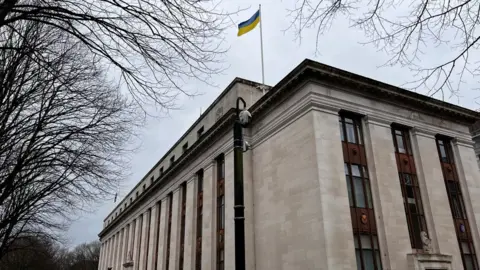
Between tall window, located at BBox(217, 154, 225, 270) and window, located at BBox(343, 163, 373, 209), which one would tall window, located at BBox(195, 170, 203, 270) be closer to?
tall window, located at BBox(217, 154, 225, 270)

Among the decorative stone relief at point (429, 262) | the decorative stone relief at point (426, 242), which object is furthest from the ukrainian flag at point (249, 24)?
the decorative stone relief at point (429, 262)

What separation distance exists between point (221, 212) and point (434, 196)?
1544 cm

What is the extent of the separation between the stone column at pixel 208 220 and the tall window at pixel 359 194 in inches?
496

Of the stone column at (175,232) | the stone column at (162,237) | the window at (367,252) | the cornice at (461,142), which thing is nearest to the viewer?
Answer: the window at (367,252)

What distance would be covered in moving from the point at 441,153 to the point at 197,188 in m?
20.7

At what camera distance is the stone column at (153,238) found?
4431 cm

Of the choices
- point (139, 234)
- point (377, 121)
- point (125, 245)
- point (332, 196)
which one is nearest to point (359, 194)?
point (332, 196)

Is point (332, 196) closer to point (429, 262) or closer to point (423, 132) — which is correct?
point (429, 262)

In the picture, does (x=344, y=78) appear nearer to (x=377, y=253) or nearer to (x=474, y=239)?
(x=377, y=253)

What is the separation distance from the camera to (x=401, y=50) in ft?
21.6

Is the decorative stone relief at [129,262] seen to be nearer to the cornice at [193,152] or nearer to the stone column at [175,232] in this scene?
the cornice at [193,152]

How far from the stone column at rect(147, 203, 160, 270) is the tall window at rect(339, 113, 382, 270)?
29874mm

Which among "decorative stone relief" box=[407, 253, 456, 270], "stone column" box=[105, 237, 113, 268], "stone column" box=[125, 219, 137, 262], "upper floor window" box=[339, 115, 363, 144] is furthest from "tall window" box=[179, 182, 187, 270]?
"stone column" box=[105, 237, 113, 268]

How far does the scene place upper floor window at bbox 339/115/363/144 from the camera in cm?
2300
